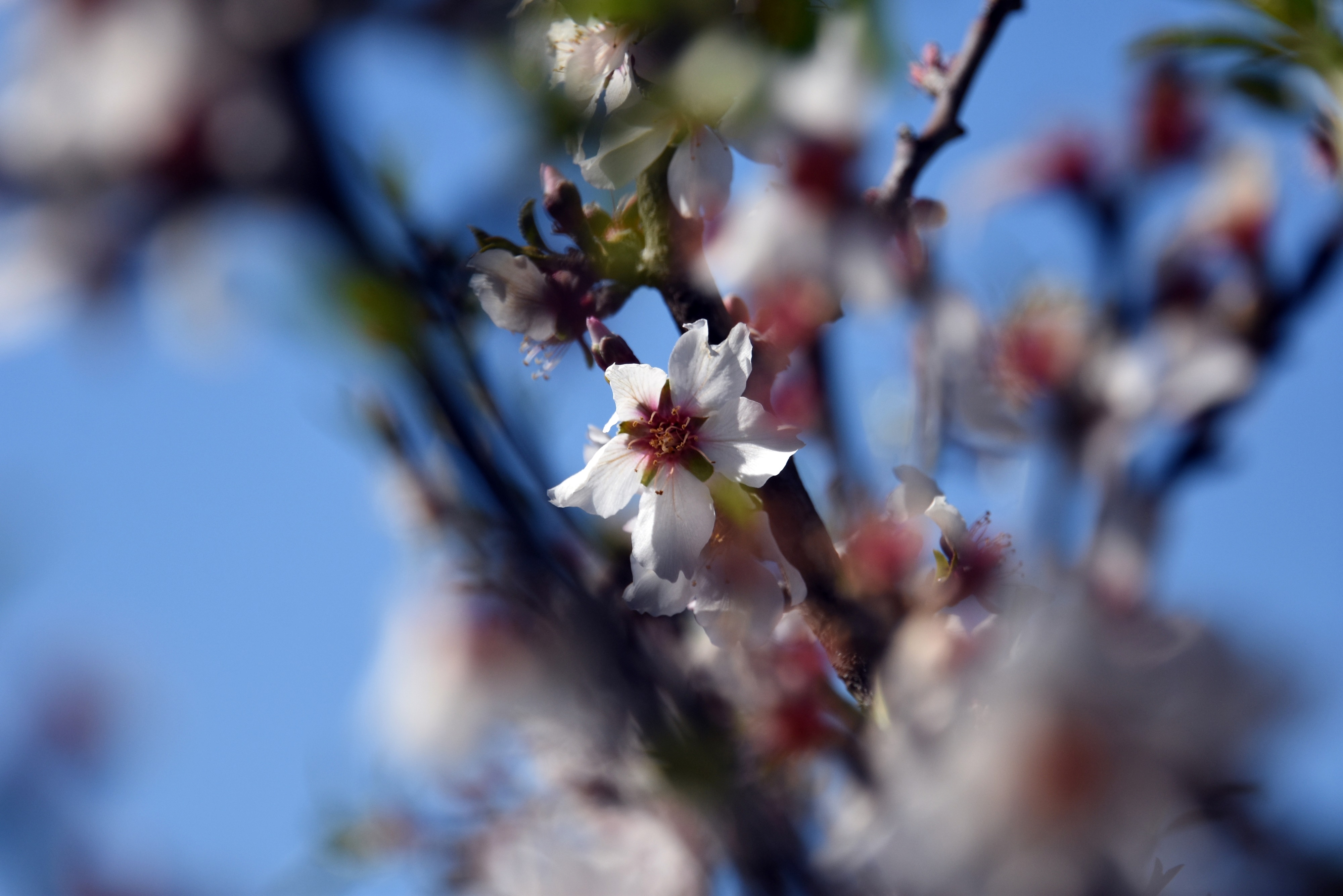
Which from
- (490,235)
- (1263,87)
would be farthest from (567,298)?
(1263,87)

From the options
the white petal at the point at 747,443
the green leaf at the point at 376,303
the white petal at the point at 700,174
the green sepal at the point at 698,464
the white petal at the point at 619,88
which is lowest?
the green sepal at the point at 698,464

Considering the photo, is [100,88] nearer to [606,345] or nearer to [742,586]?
[606,345]

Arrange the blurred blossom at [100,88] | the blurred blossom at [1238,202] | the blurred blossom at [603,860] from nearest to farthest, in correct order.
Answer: the blurred blossom at [100,88] < the blurred blossom at [603,860] < the blurred blossom at [1238,202]

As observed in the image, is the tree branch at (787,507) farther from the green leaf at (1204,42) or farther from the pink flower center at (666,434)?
the green leaf at (1204,42)

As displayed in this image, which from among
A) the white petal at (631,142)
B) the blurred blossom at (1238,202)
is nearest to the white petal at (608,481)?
the white petal at (631,142)

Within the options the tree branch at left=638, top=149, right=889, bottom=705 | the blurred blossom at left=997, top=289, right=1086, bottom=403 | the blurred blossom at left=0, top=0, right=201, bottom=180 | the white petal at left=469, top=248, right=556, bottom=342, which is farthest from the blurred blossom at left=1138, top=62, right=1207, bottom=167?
the blurred blossom at left=0, top=0, right=201, bottom=180

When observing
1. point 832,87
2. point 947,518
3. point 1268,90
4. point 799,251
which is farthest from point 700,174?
point 1268,90

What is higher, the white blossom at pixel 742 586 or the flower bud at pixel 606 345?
the flower bud at pixel 606 345
